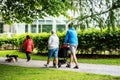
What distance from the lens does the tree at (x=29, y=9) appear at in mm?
24131

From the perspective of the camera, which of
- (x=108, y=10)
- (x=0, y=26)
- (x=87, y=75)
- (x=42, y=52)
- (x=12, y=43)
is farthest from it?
(x=0, y=26)

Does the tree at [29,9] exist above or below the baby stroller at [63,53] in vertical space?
above

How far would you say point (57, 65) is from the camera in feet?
64.1

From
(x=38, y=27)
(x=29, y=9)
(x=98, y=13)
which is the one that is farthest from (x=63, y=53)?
(x=38, y=27)

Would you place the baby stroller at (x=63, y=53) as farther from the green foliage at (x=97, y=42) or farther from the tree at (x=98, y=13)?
the tree at (x=98, y=13)

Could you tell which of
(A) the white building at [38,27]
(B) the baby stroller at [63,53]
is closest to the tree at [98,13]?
(B) the baby stroller at [63,53]

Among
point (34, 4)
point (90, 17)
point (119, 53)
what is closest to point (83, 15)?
point (90, 17)

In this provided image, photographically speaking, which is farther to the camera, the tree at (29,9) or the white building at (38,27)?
the white building at (38,27)

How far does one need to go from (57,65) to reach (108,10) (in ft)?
32.1

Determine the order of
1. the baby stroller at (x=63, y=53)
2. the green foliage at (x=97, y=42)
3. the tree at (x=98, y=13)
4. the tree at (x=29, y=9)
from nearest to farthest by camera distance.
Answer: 1. the tree at (x=98, y=13)
2. the baby stroller at (x=63, y=53)
3. the tree at (x=29, y=9)
4. the green foliage at (x=97, y=42)

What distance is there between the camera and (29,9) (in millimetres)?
26094

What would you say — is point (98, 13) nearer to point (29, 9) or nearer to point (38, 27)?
point (29, 9)

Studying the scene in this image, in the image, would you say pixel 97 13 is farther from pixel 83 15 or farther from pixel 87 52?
pixel 87 52

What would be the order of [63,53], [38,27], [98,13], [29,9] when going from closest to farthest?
1. [98,13]
2. [63,53]
3. [29,9]
4. [38,27]
